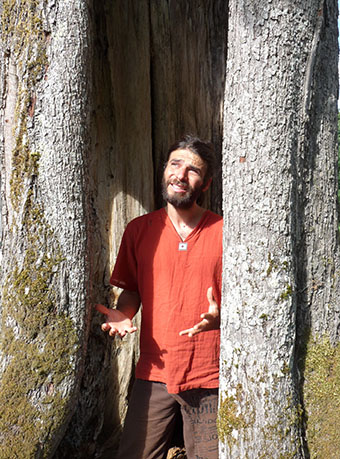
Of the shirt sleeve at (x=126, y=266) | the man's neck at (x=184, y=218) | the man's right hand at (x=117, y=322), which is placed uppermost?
the man's neck at (x=184, y=218)

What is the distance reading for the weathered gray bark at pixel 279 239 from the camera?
7.64 feet

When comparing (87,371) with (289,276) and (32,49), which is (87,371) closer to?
(289,276)

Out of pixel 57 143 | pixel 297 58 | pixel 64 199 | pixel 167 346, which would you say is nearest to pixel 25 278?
pixel 64 199

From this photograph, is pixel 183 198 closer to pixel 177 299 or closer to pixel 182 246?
pixel 182 246

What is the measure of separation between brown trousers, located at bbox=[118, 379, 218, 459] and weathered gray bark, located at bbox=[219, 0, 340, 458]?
0.41 metres

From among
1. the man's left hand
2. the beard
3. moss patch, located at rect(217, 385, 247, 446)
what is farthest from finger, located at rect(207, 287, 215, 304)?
the beard

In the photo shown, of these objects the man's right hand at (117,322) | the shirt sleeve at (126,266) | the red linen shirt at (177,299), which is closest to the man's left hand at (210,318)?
the red linen shirt at (177,299)

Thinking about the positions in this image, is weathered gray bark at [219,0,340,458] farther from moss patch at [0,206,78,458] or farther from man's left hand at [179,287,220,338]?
moss patch at [0,206,78,458]

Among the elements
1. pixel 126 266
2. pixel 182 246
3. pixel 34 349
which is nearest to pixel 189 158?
pixel 182 246

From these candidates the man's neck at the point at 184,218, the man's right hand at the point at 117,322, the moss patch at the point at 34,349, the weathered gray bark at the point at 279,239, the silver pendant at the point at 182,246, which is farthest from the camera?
the man's neck at the point at 184,218

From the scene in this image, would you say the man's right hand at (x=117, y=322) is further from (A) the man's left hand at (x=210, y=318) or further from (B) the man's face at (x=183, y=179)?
(B) the man's face at (x=183, y=179)

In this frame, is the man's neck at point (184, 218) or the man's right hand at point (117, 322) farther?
the man's neck at point (184, 218)

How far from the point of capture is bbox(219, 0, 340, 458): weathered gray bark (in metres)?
2.33

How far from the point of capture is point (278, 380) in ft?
7.66
